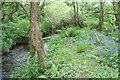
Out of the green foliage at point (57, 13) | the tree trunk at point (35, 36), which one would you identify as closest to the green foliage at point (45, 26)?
the green foliage at point (57, 13)

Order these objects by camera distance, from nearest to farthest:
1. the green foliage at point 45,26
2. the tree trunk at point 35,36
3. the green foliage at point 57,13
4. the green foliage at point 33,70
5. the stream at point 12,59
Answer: the green foliage at point 33,70 → the tree trunk at point 35,36 → the stream at point 12,59 → the green foliage at point 45,26 → the green foliage at point 57,13

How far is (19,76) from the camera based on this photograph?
6543 millimetres

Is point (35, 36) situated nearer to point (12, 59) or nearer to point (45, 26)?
point (12, 59)

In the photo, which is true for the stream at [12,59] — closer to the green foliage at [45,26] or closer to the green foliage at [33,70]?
the green foliage at [33,70]

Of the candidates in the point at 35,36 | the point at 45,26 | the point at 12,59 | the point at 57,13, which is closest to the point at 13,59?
the point at 12,59

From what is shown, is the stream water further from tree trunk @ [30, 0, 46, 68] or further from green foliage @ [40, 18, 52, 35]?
green foliage @ [40, 18, 52, 35]

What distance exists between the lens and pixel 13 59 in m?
10.4

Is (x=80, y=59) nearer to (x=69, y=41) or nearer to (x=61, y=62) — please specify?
(x=61, y=62)

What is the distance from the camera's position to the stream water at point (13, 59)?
8.60 metres

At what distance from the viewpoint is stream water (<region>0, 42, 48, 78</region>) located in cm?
860

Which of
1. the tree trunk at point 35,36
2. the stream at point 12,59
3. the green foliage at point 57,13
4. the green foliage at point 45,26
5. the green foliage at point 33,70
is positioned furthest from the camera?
the green foliage at point 57,13

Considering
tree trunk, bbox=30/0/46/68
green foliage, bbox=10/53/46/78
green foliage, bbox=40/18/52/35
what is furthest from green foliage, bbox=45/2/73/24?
green foliage, bbox=10/53/46/78

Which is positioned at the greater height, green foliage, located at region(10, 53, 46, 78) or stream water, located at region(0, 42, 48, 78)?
green foliage, located at region(10, 53, 46, 78)

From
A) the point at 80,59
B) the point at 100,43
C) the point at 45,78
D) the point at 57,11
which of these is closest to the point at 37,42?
the point at 45,78
